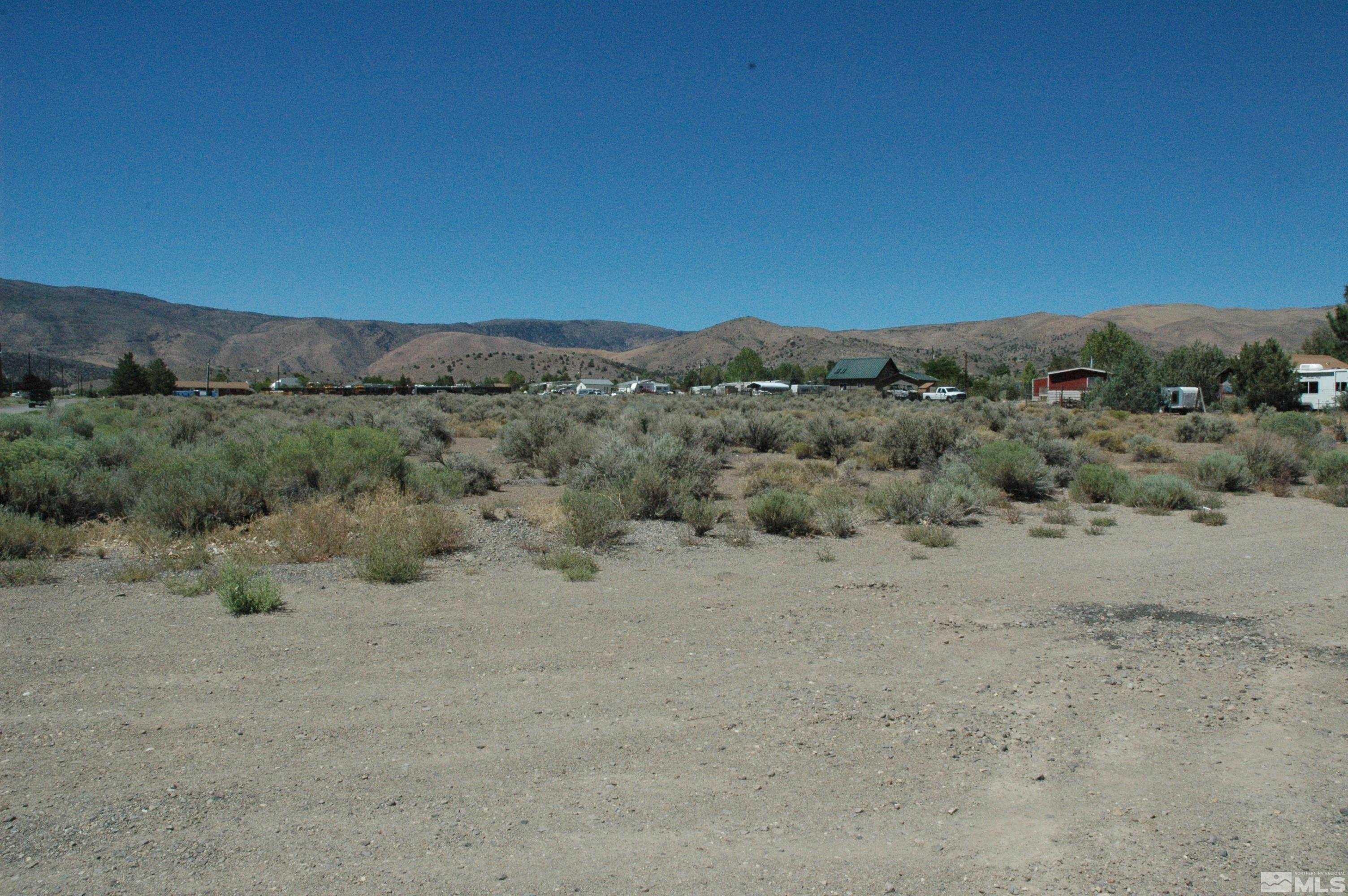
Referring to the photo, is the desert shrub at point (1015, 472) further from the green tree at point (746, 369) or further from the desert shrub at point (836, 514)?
the green tree at point (746, 369)

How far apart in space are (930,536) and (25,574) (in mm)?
11348

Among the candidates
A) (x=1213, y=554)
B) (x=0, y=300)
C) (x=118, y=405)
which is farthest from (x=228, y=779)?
(x=0, y=300)

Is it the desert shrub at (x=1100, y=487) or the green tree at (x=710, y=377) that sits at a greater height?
the green tree at (x=710, y=377)

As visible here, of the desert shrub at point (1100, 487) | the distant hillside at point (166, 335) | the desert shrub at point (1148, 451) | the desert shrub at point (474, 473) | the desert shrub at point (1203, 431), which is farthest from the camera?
the distant hillside at point (166, 335)

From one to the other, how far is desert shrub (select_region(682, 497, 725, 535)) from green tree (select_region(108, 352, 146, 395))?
82.8 m

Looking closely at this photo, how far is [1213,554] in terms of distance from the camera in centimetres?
1197

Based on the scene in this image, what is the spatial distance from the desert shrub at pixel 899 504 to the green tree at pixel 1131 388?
1523 inches

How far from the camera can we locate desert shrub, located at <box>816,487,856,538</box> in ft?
43.7

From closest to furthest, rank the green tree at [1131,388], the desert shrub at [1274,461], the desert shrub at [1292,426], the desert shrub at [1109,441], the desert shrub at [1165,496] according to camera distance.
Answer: the desert shrub at [1165,496]
the desert shrub at [1274,461]
the desert shrub at [1292,426]
the desert shrub at [1109,441]
the green tree at [1131,388]

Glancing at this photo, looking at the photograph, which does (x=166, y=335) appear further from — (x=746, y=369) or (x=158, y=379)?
(x=746, y=369)

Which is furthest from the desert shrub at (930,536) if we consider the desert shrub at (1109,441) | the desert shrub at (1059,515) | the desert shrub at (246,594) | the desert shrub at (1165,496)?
the desert shrub at (1109,441)

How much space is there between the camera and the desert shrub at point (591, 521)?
12141mm

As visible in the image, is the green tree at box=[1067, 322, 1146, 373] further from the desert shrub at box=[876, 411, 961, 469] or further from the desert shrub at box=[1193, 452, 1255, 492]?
the desert shrub at box=[1193, 452, 1255, 492]

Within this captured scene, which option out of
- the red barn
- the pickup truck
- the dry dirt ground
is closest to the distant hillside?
the pickup truck
